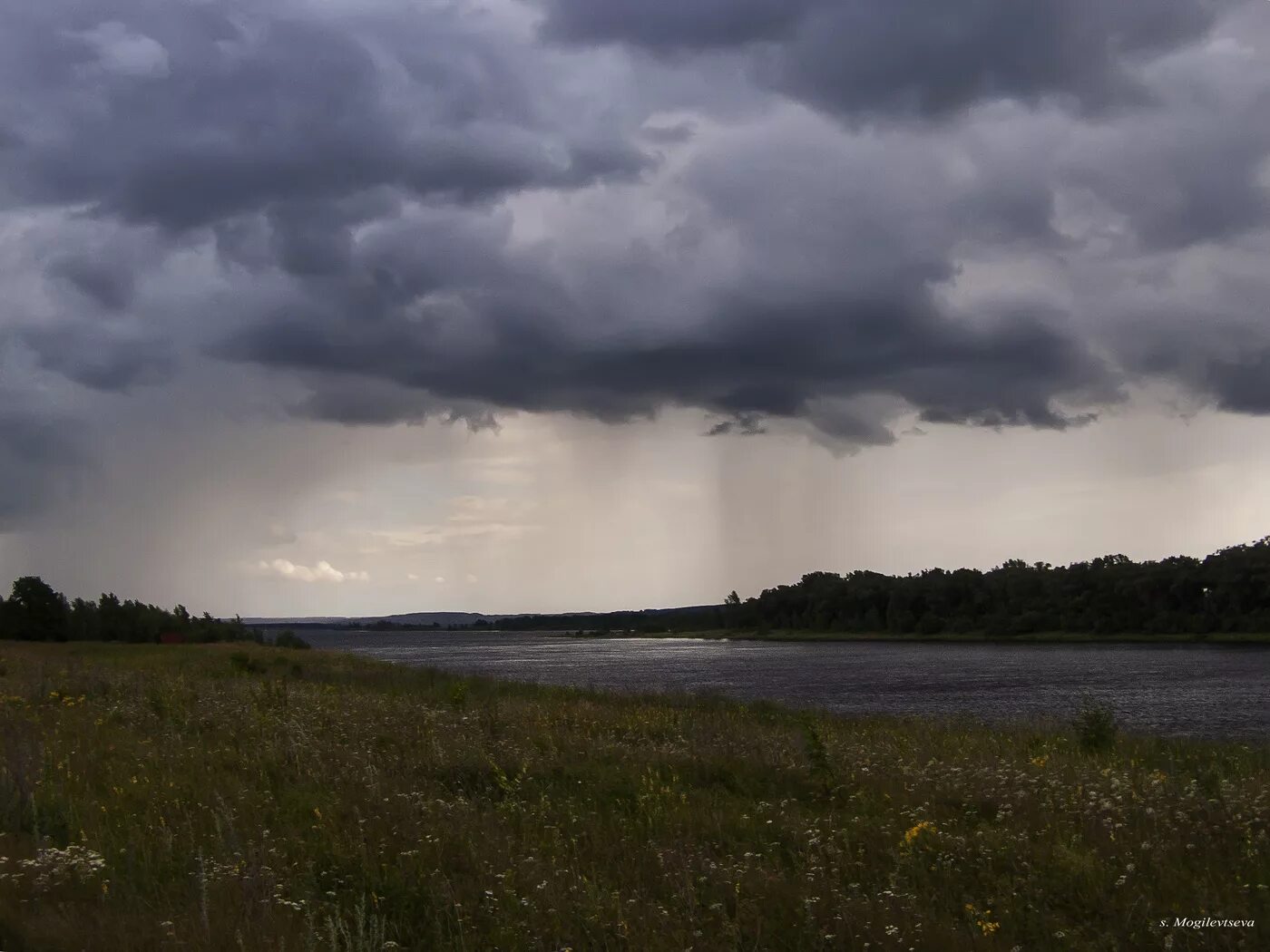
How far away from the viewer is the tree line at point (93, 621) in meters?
99.2

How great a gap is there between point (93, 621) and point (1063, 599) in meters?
113

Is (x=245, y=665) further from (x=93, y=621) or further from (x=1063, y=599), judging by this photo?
(x=1063, y=599)

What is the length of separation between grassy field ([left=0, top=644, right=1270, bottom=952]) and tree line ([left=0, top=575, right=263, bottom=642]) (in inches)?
3784

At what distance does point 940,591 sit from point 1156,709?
115m

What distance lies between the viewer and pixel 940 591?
495ft

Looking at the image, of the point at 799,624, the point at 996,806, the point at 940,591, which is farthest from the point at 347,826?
the point at 799,624

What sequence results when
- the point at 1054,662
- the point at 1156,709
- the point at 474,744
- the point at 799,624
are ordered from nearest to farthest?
the point at 474,744 < the point at 1156,709 < the point at 1054,662 < the point at 799,624

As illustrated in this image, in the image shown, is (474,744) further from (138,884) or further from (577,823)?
(138,884)

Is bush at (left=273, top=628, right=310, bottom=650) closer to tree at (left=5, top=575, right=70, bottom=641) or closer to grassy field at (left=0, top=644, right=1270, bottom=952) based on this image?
tree at (left=5, top=575, right=70, bottom=641)

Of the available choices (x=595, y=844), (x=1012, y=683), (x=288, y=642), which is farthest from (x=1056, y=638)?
(x=595, y=844)

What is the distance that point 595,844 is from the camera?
9016mm

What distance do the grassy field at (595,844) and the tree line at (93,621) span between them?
3784 inches

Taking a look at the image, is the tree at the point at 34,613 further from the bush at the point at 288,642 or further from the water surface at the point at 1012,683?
the water surface at the point at 1012,683

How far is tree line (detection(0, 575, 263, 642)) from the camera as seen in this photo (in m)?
99.2
